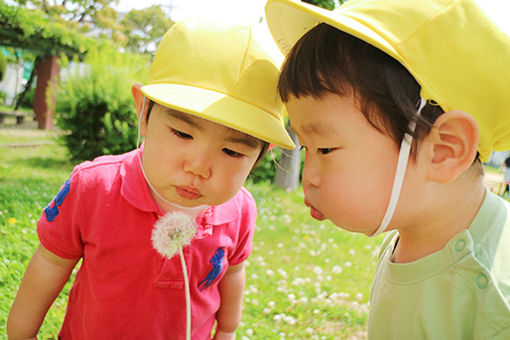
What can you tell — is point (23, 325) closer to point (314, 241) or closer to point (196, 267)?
point (196, 267)

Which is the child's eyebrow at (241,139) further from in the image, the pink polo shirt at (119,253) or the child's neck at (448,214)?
the child's neck at (448,214)

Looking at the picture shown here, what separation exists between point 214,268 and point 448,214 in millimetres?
916

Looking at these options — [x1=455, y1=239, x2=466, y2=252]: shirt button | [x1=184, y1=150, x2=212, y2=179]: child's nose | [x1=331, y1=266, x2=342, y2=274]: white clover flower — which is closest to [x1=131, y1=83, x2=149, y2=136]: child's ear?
[x1=184, y1=150, x2=212, y2=179]: child's nose

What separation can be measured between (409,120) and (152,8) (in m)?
32.5

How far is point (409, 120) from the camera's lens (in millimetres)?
1145

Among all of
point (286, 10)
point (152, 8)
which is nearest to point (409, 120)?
point (286, 10)

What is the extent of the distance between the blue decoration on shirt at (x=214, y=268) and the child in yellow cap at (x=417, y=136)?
53 centimetres

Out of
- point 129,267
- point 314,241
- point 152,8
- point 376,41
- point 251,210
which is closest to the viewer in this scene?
point 376,41

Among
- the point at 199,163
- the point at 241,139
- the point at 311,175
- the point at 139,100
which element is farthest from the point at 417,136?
the point at 139,100

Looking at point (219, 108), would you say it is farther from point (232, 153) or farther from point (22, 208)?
point (22, 208)

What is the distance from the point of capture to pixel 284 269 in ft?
12.1

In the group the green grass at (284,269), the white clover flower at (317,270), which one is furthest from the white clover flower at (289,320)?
the white clover flower at (317,270)

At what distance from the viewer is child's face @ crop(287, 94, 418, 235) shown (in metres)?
1.19

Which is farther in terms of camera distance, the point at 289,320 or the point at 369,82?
the point at 289,320
